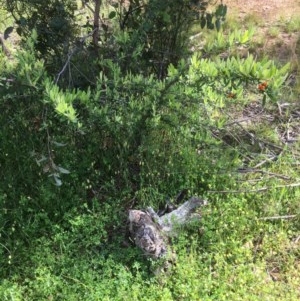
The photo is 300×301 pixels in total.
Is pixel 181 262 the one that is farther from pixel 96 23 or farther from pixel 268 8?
pixel 268 8

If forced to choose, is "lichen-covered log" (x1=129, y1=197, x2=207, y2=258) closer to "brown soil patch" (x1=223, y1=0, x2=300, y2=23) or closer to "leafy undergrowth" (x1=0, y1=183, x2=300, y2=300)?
"leafy undergrowth" (x1=0, y1=183, x2=300, y2=300)

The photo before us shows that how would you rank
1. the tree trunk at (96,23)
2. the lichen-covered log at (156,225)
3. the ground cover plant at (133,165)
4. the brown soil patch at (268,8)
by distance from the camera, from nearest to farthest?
the ground cover plant at (133,165) < the lichen-covered log at (156,225) < the tree trunk at (96,23) < the brown soil patch at (268,8)

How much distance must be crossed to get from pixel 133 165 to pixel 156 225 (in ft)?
1.99

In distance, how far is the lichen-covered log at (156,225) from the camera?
2.84 m

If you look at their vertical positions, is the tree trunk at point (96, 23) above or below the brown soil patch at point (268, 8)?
above

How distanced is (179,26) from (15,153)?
4.85 feet

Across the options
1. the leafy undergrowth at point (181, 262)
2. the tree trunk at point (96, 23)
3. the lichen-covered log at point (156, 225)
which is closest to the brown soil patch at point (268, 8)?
the tree trunk at point (96, 23)

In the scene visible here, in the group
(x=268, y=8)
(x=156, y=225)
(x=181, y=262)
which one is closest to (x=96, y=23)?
(x=156, y=225)

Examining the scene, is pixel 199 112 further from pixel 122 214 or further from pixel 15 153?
pixel 15 153

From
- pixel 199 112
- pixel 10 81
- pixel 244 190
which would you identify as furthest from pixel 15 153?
Answer: pixel 244 190

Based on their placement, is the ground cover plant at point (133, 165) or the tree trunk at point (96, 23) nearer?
the ground cover plant at point (133, 165)

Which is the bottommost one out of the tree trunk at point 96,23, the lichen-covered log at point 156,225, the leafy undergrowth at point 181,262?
the leafy undergrowth at point 181,262

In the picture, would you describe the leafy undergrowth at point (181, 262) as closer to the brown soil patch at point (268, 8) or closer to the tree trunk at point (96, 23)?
the tree trunk at point (96, 23)

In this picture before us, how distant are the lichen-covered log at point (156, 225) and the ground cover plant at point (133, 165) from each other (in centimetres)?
7
